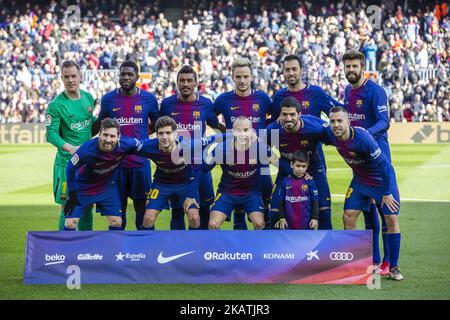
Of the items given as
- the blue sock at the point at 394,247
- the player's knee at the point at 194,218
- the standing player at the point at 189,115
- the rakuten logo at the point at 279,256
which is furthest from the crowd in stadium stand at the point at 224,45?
the rakuten logo at the point at 279,256

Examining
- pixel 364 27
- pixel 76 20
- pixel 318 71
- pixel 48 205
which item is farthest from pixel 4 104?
pixel 48 205

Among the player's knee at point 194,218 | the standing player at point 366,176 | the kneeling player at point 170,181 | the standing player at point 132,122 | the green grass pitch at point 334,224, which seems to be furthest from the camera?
the standing player at point 132,122

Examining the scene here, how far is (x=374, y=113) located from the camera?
8836 mm

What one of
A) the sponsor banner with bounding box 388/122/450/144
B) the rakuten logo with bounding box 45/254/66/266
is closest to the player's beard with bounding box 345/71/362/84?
the rakuten logo with bounding box 45/254/66/266

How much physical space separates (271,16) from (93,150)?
88.8 ft

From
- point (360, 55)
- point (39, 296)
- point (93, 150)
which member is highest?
point (360, 55)

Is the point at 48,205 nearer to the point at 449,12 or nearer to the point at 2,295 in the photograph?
the point at 2,295

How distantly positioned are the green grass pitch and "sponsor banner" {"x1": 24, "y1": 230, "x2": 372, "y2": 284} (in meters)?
0.10

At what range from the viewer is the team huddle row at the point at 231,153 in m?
8.50

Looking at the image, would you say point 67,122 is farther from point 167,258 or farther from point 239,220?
point 167,258

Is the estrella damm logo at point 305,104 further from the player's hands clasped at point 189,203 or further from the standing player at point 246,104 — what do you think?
the player's hands clasped at point 189,203

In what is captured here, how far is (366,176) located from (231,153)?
56.8 inches

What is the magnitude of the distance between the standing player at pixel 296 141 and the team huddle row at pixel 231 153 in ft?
0.04

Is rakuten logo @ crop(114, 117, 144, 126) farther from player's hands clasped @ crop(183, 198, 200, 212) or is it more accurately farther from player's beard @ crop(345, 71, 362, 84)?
player's beard @ crop(345, 71, 362, 84)
